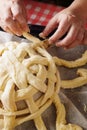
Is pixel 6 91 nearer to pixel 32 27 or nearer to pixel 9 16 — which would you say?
pixel 9 16

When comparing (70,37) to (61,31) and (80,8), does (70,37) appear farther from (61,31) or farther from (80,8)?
(80,8)

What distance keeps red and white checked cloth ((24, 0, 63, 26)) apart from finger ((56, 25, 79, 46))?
32cm

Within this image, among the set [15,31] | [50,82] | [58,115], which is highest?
[15,31]

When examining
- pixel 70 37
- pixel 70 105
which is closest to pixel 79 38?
pixel 70 37

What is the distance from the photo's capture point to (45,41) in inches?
38.4

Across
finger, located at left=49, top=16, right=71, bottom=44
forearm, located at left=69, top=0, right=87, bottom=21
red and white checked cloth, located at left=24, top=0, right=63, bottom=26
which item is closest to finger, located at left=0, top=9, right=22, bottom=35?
finger, located at left=49, top=16, right=71, bottom=44

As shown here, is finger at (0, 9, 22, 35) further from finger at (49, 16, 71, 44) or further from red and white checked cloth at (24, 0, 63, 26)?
red and white checked cloth at (24, 0, 63, 26)

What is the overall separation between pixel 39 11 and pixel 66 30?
1.27 feet

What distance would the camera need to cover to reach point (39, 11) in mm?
1329

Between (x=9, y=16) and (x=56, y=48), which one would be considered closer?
(x=9, y=16)

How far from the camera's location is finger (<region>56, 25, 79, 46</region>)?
964 millimetres

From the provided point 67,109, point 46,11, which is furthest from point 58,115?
point 46,11

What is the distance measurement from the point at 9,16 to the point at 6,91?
9.0 inches

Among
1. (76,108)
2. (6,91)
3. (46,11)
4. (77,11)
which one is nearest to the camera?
(6,91)
